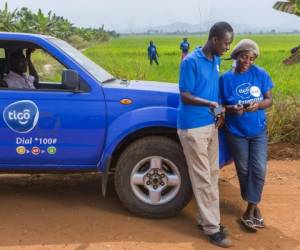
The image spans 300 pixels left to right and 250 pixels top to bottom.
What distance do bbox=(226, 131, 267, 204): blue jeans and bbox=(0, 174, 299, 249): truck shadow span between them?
15.2 inches

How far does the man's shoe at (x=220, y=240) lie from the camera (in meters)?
4.70

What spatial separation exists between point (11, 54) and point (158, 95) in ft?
5.46

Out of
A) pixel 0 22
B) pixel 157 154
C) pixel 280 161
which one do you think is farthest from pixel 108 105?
pixel 0 22

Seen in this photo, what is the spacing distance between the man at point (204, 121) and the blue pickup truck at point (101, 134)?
43 cm

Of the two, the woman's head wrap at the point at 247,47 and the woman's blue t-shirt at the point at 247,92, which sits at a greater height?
the woman's head wrap at the point at 247,47

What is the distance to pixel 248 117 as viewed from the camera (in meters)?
5.06

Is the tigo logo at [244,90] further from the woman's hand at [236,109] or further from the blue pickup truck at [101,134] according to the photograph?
the blue pickup truck at [101,134]

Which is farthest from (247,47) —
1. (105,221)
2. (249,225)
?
(105,221)

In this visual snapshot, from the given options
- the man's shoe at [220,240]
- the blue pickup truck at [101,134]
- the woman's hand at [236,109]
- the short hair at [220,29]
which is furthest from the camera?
the blue pickup truck at [101,134]

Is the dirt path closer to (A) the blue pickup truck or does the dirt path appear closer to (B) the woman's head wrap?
(A) the blue pickup truck

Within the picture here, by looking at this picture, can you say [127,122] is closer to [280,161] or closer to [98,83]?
[98,83]

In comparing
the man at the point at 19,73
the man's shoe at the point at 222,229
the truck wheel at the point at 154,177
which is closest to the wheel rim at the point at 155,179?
the truck wheel at the point at 154,177

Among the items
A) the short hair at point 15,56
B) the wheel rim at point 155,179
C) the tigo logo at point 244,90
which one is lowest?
the wheel rim at point 155,179

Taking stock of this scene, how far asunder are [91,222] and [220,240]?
51.7 inches
